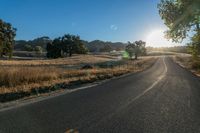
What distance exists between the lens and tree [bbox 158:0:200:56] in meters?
22.1

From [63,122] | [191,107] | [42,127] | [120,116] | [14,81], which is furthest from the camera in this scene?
[14,81]

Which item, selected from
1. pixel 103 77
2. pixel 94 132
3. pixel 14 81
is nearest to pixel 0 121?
pixel 94 132

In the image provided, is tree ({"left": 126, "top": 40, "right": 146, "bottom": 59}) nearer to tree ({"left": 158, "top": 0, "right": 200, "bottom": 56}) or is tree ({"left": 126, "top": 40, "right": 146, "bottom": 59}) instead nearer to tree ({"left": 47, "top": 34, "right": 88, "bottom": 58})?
tree ({"left": 47, "top": 34, "right": 88, "bottom": 58})

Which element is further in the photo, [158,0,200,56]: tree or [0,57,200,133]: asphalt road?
[158,0,200,56]: tree

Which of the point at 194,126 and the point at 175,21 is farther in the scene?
the point at 175,21

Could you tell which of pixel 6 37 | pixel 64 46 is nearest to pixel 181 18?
pixel 6 37

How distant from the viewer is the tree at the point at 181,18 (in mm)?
22087

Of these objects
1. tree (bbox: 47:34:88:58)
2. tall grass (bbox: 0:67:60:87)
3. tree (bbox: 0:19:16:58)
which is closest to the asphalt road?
tall grass (bbox: 0:67:60:87)

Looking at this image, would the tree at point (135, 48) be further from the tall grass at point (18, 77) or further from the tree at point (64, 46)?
the tall grass at point (18, 77)

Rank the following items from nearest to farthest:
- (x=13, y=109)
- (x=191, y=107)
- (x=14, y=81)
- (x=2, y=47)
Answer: (x=13, y=109) → (x=191, y=107) → (x=14, y=81) → (x=2, y=47)

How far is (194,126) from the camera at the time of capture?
7.43 meters

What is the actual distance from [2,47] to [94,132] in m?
42.8

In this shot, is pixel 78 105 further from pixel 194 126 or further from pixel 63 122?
pixel 194 126

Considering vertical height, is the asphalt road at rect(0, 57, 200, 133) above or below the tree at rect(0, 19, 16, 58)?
below
